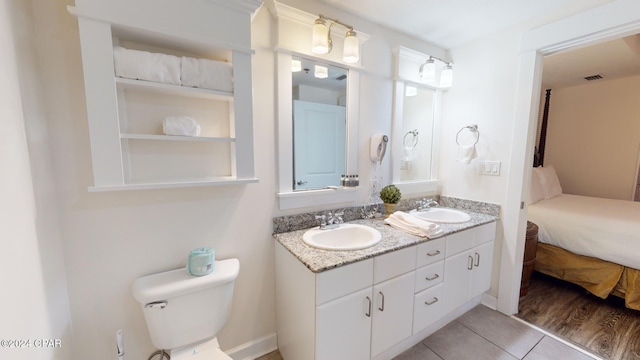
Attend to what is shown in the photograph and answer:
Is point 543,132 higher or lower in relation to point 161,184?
higher

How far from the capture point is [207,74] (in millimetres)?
1159

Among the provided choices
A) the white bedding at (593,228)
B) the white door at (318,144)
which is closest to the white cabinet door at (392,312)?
the white door at (318,144)

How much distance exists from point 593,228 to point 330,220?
8.03 feet

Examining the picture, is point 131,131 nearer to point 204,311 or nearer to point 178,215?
point 178,215

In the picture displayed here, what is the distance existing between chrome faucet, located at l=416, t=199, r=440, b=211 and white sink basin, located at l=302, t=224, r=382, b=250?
762 mm

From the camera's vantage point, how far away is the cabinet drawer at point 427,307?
1.56 meters

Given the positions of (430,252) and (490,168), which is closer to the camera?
(430,252)

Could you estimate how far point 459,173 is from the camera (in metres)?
2.27

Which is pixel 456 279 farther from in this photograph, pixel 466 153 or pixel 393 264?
pixel 466 153

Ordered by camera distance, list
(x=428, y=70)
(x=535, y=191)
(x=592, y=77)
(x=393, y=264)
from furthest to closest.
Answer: (x=592, y=77) → (x=535, y=191) → (x=428, y=70) → (x=393, y=264)

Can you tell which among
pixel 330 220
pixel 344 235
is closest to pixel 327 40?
pixel 330 220

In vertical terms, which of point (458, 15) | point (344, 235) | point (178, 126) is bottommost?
point (344, 235)

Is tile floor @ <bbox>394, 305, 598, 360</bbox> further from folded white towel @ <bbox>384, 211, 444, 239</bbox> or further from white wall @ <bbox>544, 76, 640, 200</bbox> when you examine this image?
white wall @ <bbox>544, 76, 640, 200</bbox>

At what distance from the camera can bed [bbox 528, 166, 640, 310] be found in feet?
6.53
